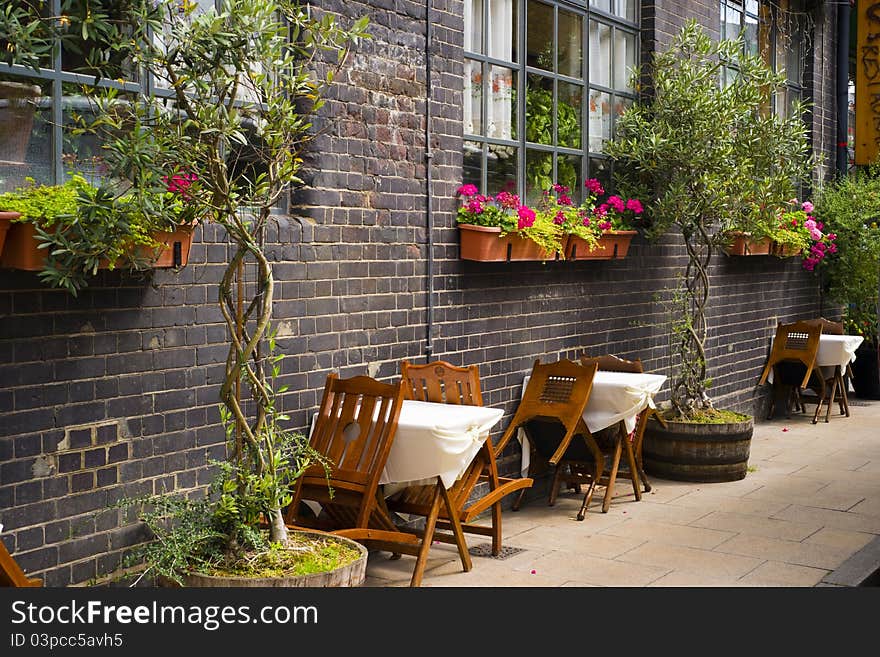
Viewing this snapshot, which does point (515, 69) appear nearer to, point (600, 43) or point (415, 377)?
point (600, 43)

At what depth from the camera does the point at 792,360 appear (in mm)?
10172

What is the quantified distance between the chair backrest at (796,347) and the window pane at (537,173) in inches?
156

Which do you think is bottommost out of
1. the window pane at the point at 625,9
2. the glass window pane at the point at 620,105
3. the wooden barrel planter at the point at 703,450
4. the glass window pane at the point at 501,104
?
the wooden barrel planter at the point at 703,450

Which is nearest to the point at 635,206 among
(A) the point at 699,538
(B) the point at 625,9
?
(B) the point at 625,9

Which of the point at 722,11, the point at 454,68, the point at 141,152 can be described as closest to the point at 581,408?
the point at 454,68

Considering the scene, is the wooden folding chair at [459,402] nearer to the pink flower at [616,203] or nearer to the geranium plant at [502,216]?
the geranium plant at [502,216]

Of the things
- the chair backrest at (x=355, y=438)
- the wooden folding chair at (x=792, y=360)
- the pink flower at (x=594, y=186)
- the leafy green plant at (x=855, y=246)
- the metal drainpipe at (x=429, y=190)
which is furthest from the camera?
the leafy green plant at (x=855, y=246)

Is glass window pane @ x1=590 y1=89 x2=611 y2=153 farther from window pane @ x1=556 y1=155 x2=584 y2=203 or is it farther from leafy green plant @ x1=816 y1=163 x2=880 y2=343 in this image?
leafy green plant @ x1=816 y1=163 x2=880 y2=343

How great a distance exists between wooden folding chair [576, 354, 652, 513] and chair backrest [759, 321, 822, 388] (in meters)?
3.40

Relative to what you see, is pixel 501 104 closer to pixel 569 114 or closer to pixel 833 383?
pixel 569 114

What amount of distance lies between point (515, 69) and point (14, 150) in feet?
11.9

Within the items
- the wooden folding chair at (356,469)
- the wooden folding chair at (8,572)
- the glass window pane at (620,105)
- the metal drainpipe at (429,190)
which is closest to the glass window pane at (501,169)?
the metal drainpipe at (429,190)

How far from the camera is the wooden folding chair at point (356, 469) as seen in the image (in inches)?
182

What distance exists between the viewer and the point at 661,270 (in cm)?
836
